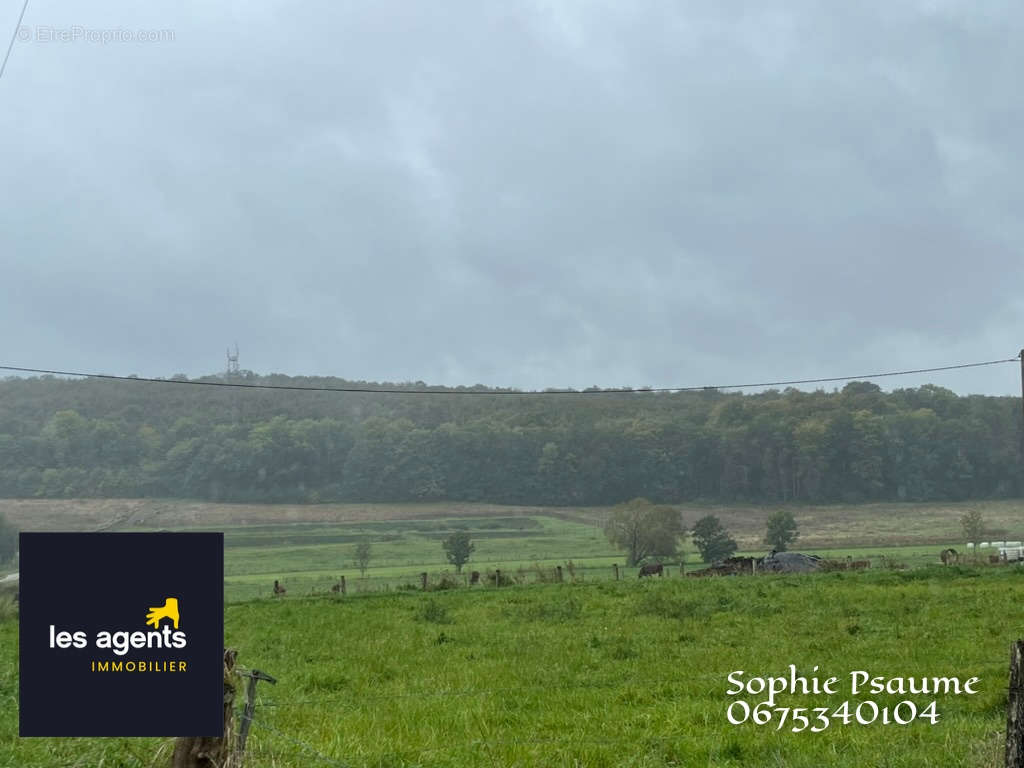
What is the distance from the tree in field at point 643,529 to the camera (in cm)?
6000

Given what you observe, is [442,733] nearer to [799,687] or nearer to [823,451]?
[799,687]

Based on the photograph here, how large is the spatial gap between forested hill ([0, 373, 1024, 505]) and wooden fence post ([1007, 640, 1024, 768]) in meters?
51.6

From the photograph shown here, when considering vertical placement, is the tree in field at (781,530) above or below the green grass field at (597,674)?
below

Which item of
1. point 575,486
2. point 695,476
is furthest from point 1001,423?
point 575,486

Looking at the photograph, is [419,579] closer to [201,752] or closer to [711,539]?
[711,539]

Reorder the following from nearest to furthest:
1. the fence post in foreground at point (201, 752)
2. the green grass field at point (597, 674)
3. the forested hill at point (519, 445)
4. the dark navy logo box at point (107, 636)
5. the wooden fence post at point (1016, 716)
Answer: the dark navy logo box at point (107, 636) < the fence post in foreground at point (201, 752) < the wooden fence post at point (1016, 716) < the green grass field at point (597, 674) < the forested hill at point (519, 445)

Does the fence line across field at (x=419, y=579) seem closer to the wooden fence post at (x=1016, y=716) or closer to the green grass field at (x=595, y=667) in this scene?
the green grass field at (x=595, y=667)

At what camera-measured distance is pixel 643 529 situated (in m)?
60.3

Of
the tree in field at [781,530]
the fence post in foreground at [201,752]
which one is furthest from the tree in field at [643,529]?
the fence post in foreground at [201,752]

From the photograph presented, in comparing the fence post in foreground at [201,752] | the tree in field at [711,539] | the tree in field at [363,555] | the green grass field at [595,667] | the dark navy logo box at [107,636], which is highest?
the dark navy logo box at [107,636]

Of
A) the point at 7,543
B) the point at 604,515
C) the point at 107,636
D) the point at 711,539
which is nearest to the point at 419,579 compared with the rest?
the point at 604,515

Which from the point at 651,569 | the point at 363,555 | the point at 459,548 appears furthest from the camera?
the point at 459,548

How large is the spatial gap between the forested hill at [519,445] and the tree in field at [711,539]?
1790 mm

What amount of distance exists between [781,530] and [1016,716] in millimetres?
61428
